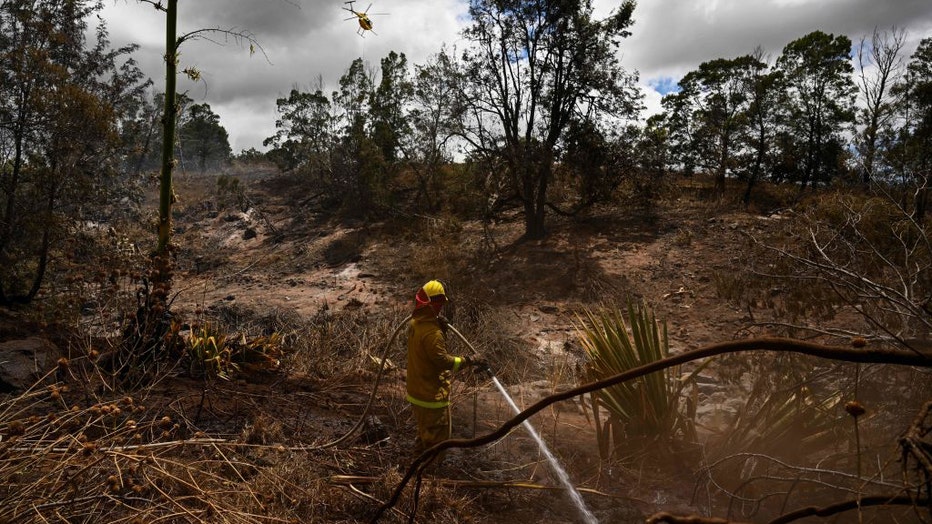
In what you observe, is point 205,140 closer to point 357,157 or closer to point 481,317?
point 357,157

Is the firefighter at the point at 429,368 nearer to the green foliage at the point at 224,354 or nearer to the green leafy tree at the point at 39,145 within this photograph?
the green foliage at the point at 224,354

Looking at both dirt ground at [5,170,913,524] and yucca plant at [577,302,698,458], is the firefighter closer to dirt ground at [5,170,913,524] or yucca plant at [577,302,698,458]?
dirt ground at [5,170,913,524]

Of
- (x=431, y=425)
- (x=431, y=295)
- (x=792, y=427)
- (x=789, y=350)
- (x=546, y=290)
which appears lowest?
(x=431, y=425)

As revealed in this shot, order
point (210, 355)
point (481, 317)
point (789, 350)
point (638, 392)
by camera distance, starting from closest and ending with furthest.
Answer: point (789, 350) < point (638, 392) < point (210, 355) < point (481, 317)

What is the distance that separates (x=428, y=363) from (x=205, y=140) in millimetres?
59980

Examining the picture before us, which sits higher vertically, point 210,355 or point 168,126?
point 168,126

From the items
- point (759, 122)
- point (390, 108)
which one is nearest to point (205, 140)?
point (390, 108)

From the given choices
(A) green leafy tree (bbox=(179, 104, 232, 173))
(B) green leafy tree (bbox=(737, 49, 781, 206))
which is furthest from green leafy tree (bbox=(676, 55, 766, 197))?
(A) green leafy tree (bbox=(179, 104, 232, 173))

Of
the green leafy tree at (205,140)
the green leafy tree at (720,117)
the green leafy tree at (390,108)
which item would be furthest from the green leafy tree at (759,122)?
the green leafy tree at (205,140)

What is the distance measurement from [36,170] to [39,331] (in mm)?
4844

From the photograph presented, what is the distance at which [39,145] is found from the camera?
8.78 meters

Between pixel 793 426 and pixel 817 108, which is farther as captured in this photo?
pixel 817 108

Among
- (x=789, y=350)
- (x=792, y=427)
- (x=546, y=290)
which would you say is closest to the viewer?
(x=789, y=350)

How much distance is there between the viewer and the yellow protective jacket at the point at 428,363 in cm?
406
